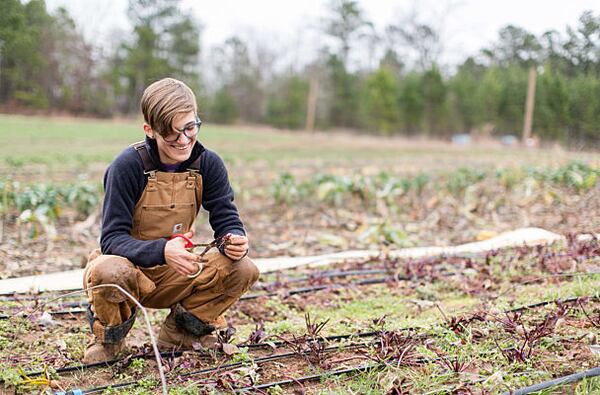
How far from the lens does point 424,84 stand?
29203 mm

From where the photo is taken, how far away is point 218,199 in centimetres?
280

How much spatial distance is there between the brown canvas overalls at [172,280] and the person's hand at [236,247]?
7cm

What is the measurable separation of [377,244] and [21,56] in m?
6.04

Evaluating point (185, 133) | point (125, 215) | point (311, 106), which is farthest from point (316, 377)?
point (311, 106)

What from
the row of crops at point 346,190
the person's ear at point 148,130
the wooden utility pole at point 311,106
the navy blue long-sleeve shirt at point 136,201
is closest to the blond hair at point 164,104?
the person's ear at point 148,130

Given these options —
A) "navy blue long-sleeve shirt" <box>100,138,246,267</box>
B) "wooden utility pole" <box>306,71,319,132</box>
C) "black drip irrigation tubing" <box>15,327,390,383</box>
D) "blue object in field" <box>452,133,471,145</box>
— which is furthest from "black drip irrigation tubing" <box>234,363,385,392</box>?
"wooden utility pole" <box>306,71,319,132</box>

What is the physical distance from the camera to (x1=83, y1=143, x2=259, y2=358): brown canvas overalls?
2.54 meters

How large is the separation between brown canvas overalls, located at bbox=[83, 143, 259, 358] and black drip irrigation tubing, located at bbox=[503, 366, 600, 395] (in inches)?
47.5

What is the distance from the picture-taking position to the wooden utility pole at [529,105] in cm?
1348

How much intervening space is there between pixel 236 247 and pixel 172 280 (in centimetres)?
36

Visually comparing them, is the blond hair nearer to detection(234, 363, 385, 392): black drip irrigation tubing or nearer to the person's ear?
the person's ear

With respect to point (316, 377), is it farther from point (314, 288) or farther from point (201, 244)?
point (314, 288)

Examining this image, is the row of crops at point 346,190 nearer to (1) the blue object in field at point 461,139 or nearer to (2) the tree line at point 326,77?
(2) the tree line at point 326,77

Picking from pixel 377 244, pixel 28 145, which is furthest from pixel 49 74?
pixel 377 244
